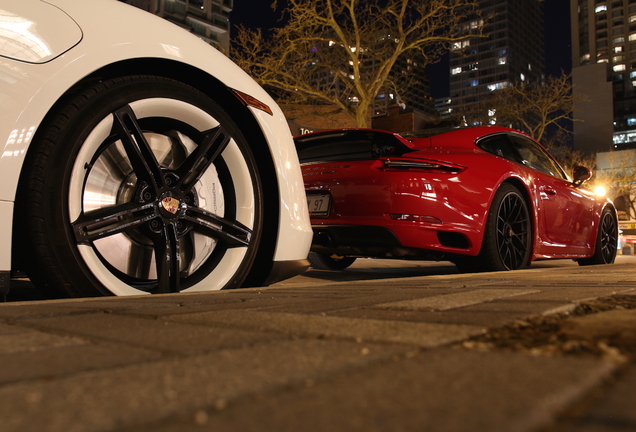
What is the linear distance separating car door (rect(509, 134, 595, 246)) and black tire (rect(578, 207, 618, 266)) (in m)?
0.48

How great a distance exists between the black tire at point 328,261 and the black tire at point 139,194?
Result: 3272mm

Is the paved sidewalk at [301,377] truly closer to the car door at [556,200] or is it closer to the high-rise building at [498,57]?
the car door at [556,200]

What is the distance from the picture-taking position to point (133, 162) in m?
2.36

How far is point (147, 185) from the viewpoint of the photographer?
245 cm

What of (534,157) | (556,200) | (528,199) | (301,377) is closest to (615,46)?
(534,157)

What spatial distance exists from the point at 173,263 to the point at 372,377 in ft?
6.07

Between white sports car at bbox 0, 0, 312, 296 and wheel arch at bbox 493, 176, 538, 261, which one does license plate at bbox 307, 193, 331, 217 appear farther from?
wheel arch at bbox 493, 176, 538, 261

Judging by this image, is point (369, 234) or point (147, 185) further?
point (369, 234)

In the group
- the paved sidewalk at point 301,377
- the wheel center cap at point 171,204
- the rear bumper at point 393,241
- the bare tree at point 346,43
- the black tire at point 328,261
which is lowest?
the black tire at point 328,261

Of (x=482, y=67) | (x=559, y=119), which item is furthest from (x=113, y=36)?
(x=482, y=67)

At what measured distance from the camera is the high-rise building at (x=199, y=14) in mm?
79812

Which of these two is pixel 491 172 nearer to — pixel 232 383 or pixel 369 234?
pixel 369 234

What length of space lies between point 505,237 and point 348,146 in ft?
5.23

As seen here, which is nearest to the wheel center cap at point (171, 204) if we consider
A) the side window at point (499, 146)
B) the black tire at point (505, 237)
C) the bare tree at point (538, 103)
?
the black tire at point (505, 237)
